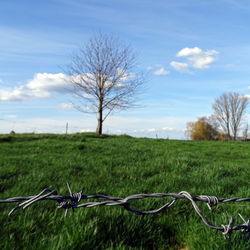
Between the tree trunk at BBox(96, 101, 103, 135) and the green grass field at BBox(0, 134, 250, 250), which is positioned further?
the tree trunk at BBox(96, 101, 103, 135)

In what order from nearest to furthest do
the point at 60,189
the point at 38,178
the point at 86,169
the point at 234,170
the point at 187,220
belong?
1. the point at 187,220
2. the point at 60,189
3. the point at 38,178
4. the point at 86,169
5. the point at 234,170

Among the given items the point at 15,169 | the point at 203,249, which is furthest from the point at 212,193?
the point at 15,169

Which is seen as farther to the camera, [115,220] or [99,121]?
[99,121]

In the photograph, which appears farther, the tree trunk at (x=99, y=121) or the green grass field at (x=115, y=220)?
the tree trunk at (x=99, y=121)

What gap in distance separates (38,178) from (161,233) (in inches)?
104

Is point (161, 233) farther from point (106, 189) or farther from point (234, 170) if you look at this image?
point (234, 170)

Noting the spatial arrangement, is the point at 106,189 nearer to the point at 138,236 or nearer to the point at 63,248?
the point at 138,236

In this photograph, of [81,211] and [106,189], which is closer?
[81,211]

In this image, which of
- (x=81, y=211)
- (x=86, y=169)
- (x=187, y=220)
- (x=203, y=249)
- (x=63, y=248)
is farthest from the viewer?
(x=86, y=169)

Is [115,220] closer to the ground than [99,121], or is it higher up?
closer to the ground

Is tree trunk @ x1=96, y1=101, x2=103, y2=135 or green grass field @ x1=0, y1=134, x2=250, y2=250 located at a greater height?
tree trunk @ x1=96, y1=101, x2=103, y2=135

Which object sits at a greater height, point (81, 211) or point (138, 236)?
point (81, 211)

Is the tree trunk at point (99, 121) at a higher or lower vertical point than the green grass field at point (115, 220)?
higher

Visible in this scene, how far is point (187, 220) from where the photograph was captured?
3205 mm
